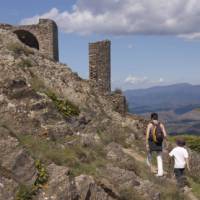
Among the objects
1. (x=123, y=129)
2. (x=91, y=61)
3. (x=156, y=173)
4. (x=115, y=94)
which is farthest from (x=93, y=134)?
(x=91, y=61)

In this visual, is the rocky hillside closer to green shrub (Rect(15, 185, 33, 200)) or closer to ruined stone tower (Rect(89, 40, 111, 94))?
green shrub (Rect(15, 185, 33, 200))

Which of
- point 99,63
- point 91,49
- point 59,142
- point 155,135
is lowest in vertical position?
point 59,142

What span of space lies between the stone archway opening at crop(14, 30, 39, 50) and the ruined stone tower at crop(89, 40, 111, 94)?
4987mm

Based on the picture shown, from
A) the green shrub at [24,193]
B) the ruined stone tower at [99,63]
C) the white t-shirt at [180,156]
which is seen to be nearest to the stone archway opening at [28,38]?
the ruined stone tower at [99,63]

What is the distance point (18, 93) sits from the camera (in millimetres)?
17406

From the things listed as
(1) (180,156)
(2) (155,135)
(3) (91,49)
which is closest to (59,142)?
(2) (155,135)

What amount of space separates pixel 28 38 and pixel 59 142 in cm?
2094

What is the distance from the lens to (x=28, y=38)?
1411 inches

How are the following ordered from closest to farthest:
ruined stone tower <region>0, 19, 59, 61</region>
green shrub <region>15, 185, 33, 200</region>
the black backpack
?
green shrub <region>15, 185, 33, 200</region>
the black backpack
ruined stone tower <region>0, 19, 59, 61</region>

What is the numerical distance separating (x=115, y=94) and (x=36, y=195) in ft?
64.0

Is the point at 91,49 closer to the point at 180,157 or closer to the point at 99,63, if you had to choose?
the point at 99,63

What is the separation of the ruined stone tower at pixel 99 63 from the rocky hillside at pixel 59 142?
702 centimetres

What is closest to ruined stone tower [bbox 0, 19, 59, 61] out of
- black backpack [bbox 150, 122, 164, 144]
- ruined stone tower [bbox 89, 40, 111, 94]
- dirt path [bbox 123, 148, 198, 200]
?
ruined stone tower [bbox 89, 40, 111, 94]

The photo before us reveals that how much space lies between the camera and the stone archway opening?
34.9m
